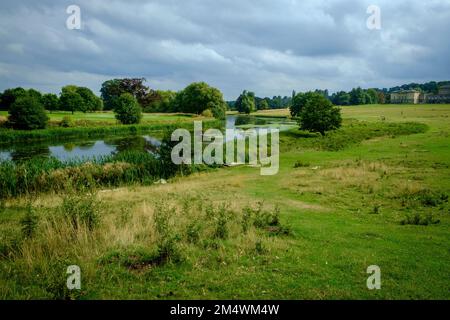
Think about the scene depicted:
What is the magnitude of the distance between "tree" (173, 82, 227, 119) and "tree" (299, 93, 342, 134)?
52.1 meters

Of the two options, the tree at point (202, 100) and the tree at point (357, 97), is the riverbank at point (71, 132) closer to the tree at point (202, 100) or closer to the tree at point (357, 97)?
the tree at point (202, 100)

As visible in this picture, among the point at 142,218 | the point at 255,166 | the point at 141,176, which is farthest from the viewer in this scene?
the point at 255,166

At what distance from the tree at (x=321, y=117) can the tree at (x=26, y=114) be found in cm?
4358

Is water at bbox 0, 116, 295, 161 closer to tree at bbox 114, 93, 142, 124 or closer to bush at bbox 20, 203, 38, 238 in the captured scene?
tree at bbox 114, 93, 142, 124

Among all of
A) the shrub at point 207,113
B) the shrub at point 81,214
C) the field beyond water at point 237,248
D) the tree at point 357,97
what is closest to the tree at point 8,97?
the shrub at point 207,113

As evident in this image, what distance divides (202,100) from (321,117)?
199 ft

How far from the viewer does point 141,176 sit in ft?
76.9

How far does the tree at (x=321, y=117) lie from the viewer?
4775 centimetres

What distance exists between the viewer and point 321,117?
47688mm

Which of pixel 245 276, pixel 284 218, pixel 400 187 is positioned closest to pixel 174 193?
pixel 284 218

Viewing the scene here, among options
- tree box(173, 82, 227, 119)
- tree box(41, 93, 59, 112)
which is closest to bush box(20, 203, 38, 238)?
tree box(173, 82, 227, 119)

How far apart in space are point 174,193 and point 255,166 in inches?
458

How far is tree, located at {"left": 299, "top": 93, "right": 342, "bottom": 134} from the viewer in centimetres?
4775
